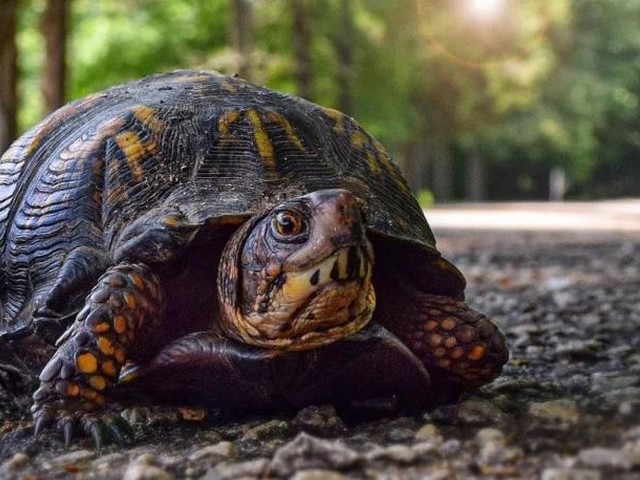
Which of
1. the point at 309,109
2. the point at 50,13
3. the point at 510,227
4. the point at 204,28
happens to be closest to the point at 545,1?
the point at 204,28

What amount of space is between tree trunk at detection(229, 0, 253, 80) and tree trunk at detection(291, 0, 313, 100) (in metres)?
1.00

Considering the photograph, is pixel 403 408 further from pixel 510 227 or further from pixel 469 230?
pixel 510 227

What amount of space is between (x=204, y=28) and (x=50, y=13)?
12902 mm

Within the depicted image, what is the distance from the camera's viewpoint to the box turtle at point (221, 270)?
249 cm

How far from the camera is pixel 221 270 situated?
2682 mm

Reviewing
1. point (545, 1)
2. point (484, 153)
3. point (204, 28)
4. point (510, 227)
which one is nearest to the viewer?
point (510, 227)

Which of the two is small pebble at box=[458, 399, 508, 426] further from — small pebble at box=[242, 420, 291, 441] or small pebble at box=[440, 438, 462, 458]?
small pebble at box=[242, 420, 291, 441]

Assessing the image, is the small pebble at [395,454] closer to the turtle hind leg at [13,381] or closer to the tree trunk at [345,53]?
the turtle hind leg at [13,381]

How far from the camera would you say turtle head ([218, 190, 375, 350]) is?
7.64 feet

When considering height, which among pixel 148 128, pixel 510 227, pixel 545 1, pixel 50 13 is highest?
pixel 545 1

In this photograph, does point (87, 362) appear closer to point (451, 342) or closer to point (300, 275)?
point (300, 275)

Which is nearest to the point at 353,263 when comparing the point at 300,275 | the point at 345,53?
the point at 300,275

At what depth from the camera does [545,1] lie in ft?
125

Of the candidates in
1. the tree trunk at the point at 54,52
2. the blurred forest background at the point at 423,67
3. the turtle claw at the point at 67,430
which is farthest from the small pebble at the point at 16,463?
the tree trunk at the point at 54,52
